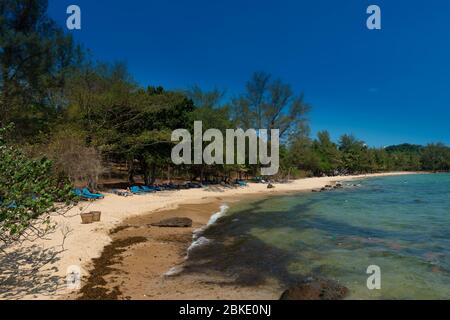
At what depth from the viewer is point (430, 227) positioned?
1557cm

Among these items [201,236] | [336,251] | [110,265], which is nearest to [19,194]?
[110,265]

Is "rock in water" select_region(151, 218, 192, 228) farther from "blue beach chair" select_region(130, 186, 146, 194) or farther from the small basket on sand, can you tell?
"blue beach chair" select_region(130, 186, 146, 194)

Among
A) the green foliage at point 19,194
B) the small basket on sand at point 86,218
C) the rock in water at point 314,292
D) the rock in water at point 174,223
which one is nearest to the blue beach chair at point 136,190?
the rock in water at point 174,223

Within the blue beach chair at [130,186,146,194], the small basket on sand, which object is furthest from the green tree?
the small basket on sand

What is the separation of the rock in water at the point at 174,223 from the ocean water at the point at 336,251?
107 centimetres

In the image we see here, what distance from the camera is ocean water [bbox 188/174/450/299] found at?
26.0 feet

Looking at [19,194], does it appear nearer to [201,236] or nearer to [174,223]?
[201,236]

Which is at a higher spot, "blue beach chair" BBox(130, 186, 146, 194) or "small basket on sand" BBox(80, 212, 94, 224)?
"blue beach chair" BBox(130, 186, 146, 194)

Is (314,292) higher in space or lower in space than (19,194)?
lower

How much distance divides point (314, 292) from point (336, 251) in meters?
4.62

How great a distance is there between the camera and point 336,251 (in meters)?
10.6

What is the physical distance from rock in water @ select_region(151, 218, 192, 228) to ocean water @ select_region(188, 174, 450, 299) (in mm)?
1074

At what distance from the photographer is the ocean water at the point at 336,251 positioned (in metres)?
7.92
